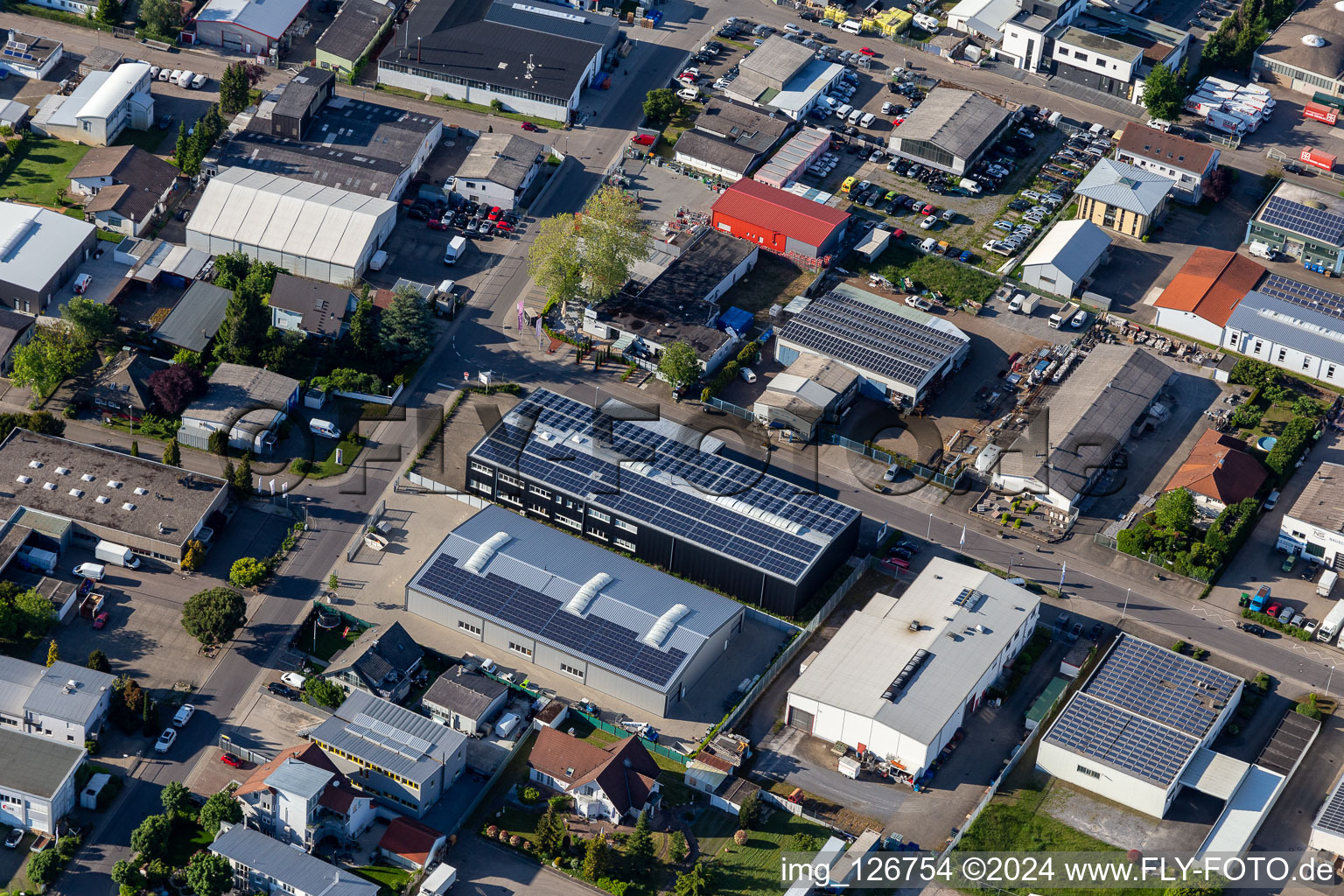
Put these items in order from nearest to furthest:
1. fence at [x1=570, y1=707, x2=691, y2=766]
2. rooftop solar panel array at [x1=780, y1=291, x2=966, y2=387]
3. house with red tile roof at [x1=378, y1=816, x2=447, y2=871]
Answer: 1. house with red tile roof at [x1=378, y1=816, x2=447, y2=871]
2. fence at [x1=570, y1=707, x2=691, y2=766]
3. rooftop solar panel array at [x1=780, y1=291, x2=966, y2=387]

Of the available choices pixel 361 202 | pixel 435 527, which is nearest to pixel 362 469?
pixel 435 527

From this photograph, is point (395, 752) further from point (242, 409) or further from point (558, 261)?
point (558, 261)

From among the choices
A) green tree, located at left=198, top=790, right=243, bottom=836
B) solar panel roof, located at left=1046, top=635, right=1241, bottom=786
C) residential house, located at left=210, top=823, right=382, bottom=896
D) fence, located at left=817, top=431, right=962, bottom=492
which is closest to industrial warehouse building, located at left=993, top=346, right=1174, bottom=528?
fence, located at left=817, top=431, right=962, bottom=492

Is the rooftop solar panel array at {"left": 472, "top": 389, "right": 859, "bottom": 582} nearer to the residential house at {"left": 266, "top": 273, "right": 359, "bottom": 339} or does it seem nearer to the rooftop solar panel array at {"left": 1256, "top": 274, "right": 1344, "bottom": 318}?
the residential house at {"left": 266, "top": 273, "right": 359, "bottom": 339}

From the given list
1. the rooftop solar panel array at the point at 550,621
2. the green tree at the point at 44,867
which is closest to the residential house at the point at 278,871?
the green tree at the point at 44,867

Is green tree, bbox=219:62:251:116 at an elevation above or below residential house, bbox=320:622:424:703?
above

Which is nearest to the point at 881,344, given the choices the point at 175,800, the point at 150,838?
the point at 175,800
